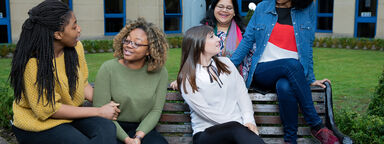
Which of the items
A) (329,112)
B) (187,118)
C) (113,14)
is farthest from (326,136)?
(113,14)

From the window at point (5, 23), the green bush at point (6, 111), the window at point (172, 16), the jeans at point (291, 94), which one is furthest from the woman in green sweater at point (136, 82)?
the window at point (172, 16)

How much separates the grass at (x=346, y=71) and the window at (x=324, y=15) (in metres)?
3.31

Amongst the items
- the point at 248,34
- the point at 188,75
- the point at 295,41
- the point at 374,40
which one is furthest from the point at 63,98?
the point at 374,40

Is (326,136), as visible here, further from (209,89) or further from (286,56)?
(209,89)

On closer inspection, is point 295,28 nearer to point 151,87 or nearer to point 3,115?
point 151,87

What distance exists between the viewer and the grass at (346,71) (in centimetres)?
773

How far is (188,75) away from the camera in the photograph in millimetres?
3393

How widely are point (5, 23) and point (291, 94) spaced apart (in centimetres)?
1363

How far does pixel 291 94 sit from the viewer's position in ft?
11.5

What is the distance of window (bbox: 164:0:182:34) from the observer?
1957cm

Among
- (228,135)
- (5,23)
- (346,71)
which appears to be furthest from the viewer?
(5,23)

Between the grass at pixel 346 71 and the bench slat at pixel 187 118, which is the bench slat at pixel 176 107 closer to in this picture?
the bench slat at pixel 187 118

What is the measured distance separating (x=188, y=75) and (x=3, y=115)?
2425 mm

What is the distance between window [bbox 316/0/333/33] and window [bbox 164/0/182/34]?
6.53 metres
